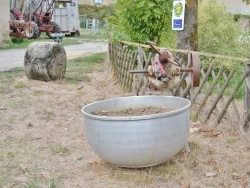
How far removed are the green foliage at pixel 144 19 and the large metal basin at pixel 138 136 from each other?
446cm

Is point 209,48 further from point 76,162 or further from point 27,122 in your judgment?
point 76,162

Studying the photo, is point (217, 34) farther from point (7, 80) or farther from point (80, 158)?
point (80, 158)

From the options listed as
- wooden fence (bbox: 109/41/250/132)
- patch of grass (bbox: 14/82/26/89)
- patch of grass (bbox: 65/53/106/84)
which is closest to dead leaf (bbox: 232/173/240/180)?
wooden fence (bbox: 109/41/250/132)

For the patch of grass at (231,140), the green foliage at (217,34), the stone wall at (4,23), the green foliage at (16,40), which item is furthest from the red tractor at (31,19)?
the patch of grass at (231,140)

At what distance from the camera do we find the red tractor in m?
21.5

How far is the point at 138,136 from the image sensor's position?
3.82 metres

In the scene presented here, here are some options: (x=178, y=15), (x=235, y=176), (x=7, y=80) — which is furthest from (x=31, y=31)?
(x=235, y=176)

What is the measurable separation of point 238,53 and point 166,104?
5.71 meters

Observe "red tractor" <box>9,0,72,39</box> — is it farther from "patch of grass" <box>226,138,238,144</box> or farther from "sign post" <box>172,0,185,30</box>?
"patch of grass" <box>226,138,238,144</box>

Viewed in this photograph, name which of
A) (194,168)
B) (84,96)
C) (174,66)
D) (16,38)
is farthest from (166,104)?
(16,38)

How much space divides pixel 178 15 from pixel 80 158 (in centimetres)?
293

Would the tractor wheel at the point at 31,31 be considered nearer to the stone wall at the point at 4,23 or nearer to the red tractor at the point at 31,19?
the red tractor at the point at 31,19

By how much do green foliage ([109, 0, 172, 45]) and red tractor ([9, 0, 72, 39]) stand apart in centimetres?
1343

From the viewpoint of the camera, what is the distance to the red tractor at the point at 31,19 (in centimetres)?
2147
